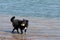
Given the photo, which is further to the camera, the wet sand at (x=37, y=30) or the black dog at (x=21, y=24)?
the black dog at (x=21, y=24)

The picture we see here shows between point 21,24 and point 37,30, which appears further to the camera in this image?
point 37,30

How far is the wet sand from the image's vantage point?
34.8 feet

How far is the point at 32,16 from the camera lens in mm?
15766

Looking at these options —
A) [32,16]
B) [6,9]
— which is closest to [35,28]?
[32,16]

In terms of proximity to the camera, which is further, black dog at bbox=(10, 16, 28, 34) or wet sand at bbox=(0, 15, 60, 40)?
black dog at bbox=(10, 16, 28, 34)

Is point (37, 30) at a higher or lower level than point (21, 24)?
lower

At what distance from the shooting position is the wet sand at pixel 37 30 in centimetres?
1061

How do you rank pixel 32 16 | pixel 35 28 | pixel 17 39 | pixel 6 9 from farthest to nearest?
pixel 6 9 < pixel 32 16 < pixel 35 28 < pixel 17 39

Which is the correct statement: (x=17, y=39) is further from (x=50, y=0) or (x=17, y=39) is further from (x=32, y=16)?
(x=50, y=0)

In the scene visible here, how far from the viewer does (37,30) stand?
11820 millimetres

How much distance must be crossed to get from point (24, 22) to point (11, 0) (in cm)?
1406

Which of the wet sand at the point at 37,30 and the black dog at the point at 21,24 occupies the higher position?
the black dog at the point at 21,24

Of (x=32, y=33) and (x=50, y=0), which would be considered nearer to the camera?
(x=32, y=33)

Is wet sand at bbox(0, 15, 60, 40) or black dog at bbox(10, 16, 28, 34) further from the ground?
black dog at bbox(10, 16, 28, 34)
